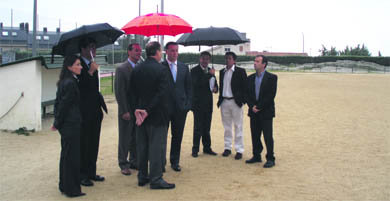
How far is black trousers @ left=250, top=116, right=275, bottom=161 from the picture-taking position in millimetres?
6496

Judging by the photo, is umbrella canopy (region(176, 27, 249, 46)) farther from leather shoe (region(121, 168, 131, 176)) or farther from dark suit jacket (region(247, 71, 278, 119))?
leather shoe (region(121, 168, 131, 176))

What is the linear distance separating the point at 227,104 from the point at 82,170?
287 centimetres

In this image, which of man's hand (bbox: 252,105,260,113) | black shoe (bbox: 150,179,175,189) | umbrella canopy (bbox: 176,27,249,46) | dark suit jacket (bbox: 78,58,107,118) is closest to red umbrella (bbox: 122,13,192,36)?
umbrella canopy (bbox: 176,27,249,46)

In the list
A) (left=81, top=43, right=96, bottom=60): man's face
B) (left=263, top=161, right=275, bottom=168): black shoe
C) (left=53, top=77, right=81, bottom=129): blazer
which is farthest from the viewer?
(left=263, top=161, right=275, bottom=168): black shoe

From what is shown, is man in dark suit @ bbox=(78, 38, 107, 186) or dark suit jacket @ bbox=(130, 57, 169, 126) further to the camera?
man in dark suit @ bbox=(78, 38, 107, 186)

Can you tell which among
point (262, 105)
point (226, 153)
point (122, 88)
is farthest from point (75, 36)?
point (226, 153)

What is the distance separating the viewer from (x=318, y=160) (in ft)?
22.5

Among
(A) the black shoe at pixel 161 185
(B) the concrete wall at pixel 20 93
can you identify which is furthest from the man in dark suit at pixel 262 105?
(B) the concrete wall at pixel 20 93

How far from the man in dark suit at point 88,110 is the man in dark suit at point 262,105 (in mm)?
2600

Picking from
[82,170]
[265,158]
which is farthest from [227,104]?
[82,170]

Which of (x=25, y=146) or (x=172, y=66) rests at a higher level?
(x=172, y=66)

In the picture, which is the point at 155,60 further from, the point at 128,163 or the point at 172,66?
the point at 128,163

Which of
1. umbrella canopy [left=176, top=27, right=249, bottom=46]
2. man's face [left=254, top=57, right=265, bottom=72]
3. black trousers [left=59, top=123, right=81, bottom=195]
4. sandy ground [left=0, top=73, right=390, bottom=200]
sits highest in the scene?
umbrella canopy [left=176, top=27, right=249, bottom=46]

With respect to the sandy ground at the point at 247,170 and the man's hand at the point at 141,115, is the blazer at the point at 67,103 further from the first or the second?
the sandy ground at the point at 247,170
